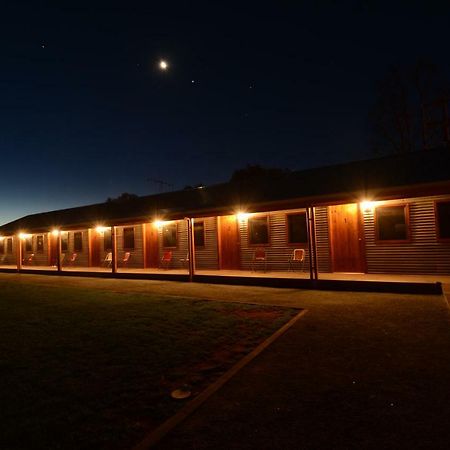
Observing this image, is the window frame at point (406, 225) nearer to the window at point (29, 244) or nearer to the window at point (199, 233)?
the window at point (199, 233)

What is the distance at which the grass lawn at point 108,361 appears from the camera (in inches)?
122

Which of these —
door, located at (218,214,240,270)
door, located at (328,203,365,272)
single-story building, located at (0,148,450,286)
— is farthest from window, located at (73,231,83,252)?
door, located at (328,203,365,272)

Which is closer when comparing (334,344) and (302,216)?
(334,344)

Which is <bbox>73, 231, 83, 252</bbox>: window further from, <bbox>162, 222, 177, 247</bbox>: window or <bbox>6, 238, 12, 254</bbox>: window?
<bbox>6, 238, 12, 254</bbox>: window

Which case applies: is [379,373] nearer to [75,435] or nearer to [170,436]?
[170,436]

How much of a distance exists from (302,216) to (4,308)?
32.6 feet

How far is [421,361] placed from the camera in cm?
440

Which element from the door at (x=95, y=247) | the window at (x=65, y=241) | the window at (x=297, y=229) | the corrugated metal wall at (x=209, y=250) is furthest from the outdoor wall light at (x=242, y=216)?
the window at (x=65, y=241)

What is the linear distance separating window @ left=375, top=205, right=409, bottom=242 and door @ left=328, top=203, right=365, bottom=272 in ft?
2.07

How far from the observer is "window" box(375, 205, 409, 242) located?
36.3 feet

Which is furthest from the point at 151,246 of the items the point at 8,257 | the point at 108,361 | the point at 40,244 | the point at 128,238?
the point at 8,257

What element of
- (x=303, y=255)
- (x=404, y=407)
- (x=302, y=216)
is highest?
(x=302, y=216)

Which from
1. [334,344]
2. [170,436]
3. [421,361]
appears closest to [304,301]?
[334,344]

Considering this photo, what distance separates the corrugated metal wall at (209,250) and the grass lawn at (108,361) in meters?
6.22
